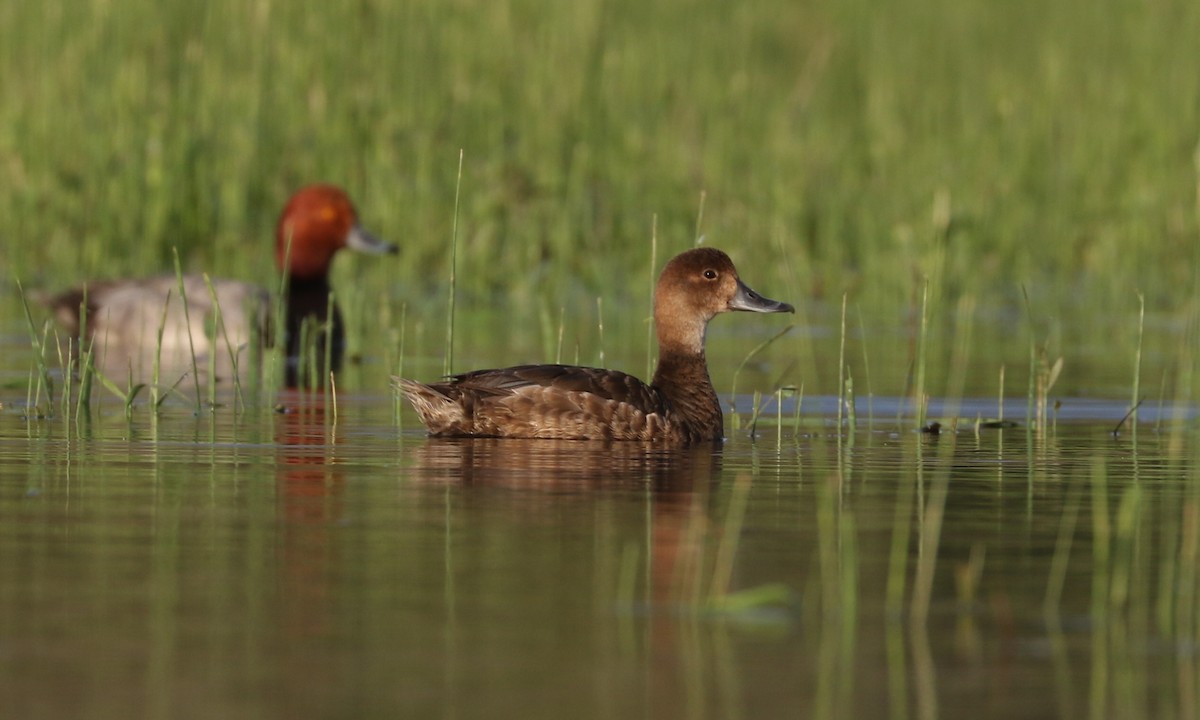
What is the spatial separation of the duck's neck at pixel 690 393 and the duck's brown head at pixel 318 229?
6191 millimetres

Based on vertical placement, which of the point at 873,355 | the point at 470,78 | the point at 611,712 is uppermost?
the point at 470,78

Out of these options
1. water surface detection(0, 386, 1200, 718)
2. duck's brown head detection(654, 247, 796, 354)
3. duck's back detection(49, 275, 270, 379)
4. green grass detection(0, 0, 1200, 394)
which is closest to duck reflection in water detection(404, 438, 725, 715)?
water surface detection(0, 386, 1200, 718)

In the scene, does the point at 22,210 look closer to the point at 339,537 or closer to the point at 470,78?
the point at 470,78

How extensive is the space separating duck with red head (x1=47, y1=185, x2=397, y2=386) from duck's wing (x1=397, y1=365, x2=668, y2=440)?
Answer: 291 cm

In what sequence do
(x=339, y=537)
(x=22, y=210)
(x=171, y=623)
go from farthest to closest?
(x=22, y=210) → (x=339, y=537) → (x=171, y=623)

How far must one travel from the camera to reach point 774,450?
8.79 m

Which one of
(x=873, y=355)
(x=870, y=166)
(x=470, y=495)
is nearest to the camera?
(x=470, y=495)

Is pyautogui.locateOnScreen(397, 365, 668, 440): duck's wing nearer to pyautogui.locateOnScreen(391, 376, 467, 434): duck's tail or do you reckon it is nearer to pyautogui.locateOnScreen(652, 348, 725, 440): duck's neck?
pyautogui.locateOnScreen(391, 376, 467, 434): duck's tail

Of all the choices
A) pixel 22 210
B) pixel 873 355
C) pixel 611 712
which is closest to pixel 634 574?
pixel 611 712

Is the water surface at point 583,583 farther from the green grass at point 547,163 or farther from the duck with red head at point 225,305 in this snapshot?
the green grass at point 547,163

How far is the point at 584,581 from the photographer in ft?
18.0

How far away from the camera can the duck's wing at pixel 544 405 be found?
29.4ft

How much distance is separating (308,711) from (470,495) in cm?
298

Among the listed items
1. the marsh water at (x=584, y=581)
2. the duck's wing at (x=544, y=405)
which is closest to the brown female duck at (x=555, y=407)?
the duck's wing at (x=544, y=405)
